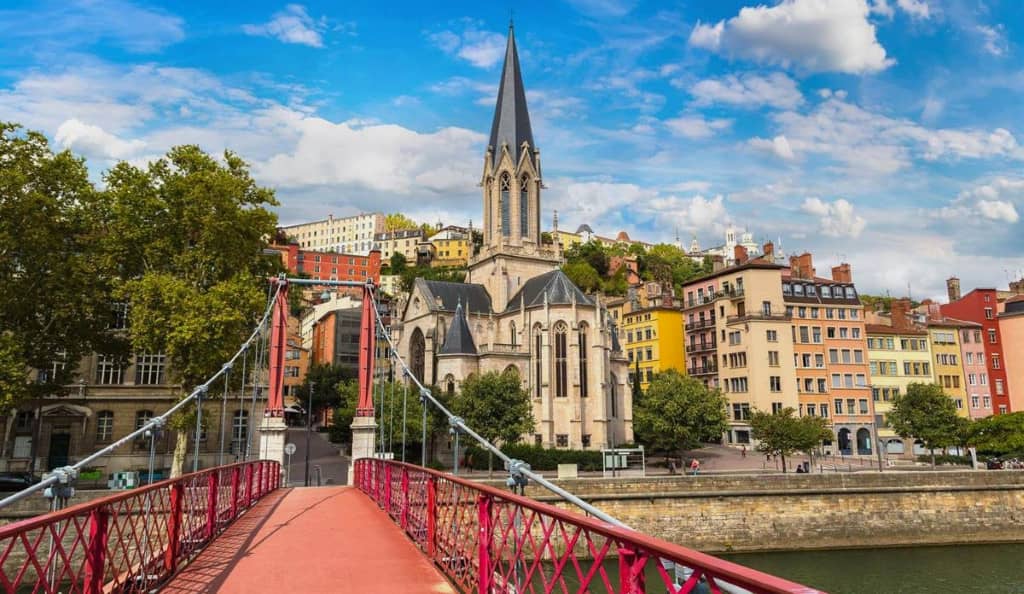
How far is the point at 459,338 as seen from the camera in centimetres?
4450

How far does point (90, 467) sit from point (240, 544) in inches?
1089

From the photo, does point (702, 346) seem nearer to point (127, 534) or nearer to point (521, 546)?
point (127, 534)

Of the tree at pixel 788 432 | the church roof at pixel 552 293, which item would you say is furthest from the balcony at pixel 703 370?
Result: the tree at pixel 788 432

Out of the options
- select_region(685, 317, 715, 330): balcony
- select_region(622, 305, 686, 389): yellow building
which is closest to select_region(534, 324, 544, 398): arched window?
select_region(622, 305, 686, 389): yellow building

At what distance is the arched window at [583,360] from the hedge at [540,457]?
17.9 ft

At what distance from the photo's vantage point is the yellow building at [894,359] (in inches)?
1980

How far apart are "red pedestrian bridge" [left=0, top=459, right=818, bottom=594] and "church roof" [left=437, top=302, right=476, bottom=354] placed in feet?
100

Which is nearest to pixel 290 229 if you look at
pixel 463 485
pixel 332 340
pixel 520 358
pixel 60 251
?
pixel 332 340

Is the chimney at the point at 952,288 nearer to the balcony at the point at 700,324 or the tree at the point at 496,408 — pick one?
the balcony at the point at 700,324

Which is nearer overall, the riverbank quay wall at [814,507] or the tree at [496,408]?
the riverbank quay wall at [814,507]

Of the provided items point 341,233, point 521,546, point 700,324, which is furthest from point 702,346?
point 341,233

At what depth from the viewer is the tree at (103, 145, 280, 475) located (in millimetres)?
24250

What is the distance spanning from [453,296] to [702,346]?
20754 millimetres

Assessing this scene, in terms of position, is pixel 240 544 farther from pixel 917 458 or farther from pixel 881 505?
pixel 917 458
